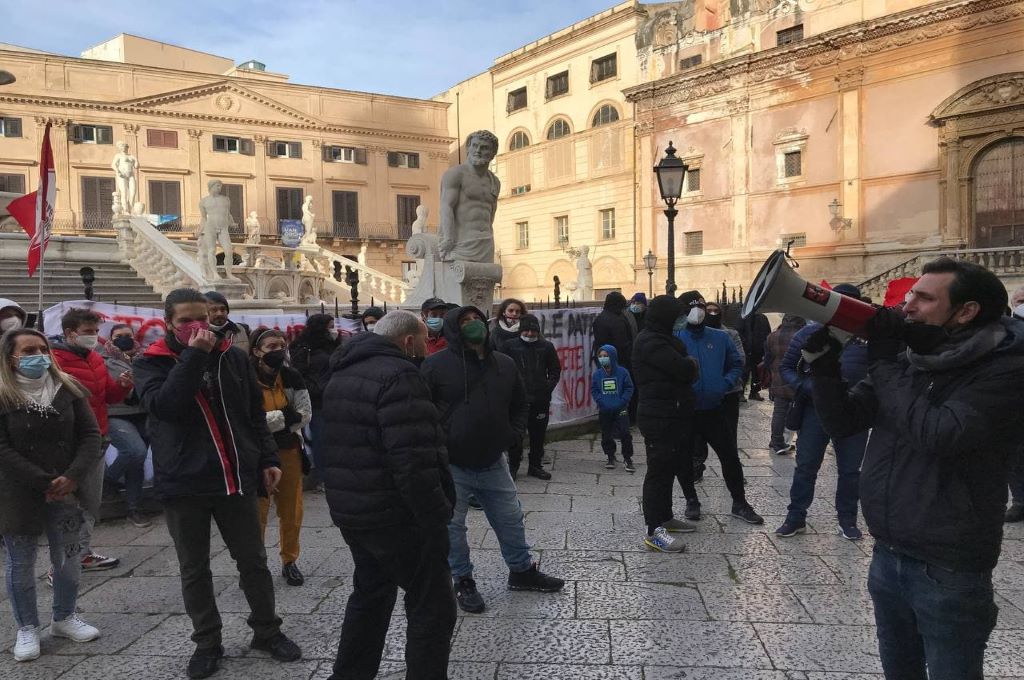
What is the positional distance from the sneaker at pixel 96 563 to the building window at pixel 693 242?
29799 mm

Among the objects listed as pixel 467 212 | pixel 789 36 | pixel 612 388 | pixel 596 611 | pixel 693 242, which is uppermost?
pixel 789 36

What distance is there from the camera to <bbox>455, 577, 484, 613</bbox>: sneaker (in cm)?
419

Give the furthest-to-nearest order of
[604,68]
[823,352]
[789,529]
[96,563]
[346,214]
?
[346,214]
[604,68]
[789,529]
[96,563]
[823,352]

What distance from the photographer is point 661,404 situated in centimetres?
529

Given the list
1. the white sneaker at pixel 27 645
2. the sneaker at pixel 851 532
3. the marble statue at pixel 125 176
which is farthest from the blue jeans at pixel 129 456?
the marble statue at pixel 125 176

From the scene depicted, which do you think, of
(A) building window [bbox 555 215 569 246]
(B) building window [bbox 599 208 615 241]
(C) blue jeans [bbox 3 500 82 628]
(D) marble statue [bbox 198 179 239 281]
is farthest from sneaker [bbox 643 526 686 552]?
(A) building window [bbox 555 215 569 246]

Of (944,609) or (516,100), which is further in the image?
(516,100)

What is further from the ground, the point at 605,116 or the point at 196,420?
the point at 605,116

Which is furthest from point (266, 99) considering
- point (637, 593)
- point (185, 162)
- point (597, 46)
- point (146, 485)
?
point (637, 593)

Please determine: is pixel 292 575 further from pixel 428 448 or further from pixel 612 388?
pixel 612 388

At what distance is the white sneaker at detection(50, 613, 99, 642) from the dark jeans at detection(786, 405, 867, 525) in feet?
15.6

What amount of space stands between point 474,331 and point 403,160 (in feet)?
133

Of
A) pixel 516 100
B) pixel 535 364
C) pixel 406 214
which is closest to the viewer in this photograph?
pixel 535 364

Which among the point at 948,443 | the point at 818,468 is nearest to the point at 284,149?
the point at 818,468
